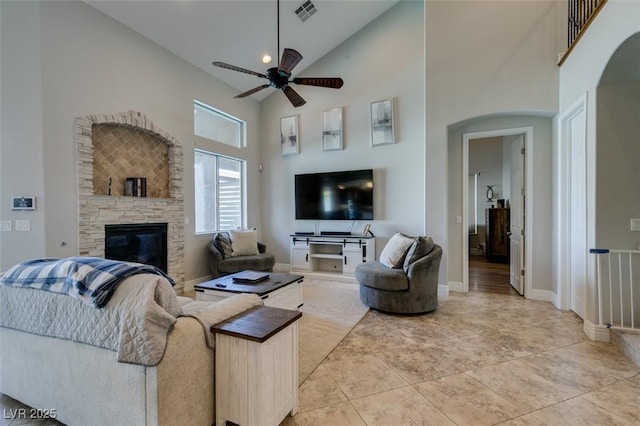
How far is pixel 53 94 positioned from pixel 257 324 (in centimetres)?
356

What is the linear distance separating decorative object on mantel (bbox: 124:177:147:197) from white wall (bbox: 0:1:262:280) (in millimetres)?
646

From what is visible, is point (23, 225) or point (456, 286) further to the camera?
point (456, 286)

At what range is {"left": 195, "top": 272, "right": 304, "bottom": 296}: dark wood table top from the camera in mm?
2740

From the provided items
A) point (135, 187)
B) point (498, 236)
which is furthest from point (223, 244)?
point (498, 236)

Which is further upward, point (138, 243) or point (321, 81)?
point (321, 81)

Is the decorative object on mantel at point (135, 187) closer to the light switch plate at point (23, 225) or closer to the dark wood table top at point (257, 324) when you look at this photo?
the light switch plate at point (23, 225)

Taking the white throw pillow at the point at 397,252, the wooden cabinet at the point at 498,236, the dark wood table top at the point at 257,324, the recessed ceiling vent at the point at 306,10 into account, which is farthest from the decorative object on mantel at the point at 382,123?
the dark wood table top at the point at 257,324

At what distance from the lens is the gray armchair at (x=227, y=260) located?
4.57 meters

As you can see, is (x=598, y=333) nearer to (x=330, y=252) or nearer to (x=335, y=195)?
(x=330, y=252)

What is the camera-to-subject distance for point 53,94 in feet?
10.2

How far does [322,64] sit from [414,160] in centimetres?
280

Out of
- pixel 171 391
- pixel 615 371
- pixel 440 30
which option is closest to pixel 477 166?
pixel 440 30

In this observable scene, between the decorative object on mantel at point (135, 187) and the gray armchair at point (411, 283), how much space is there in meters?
3.35

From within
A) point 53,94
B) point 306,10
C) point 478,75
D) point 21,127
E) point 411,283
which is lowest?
point 411,283
